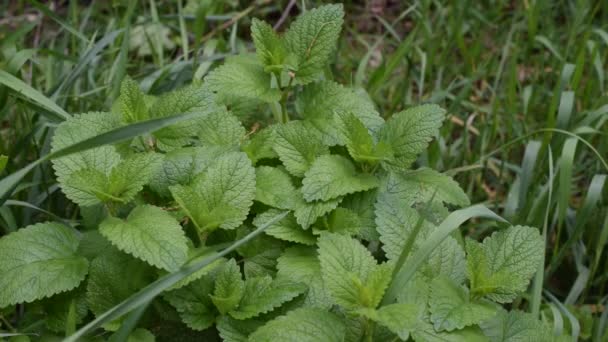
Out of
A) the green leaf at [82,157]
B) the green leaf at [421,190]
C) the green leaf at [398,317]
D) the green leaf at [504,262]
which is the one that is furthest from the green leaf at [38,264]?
the green leaf at [504,262]

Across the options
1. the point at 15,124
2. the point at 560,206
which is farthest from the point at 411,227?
the point at 15,124

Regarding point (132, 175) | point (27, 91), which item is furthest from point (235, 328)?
point (27, 91)

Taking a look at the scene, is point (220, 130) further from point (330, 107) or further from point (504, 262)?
point (504, 262)

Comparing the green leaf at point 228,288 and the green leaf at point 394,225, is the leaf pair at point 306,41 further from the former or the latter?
the green leaf at point 228,288

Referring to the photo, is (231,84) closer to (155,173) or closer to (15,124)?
(155,173)

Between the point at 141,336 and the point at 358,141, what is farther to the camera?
the point at 358,141

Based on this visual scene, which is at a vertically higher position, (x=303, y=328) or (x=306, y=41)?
(x=306, y=41)
